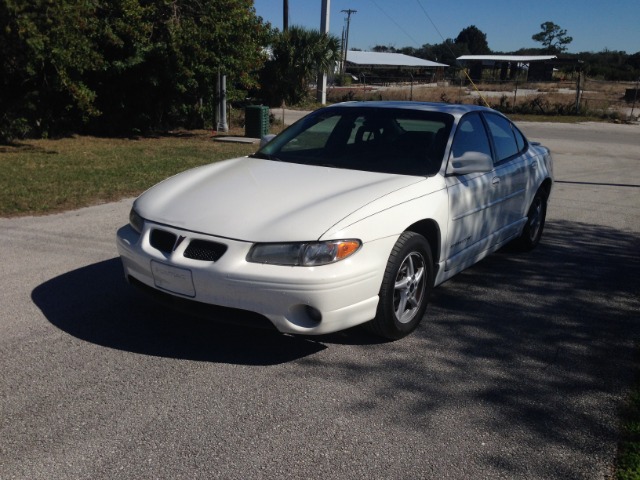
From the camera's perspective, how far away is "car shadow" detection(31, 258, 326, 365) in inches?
162

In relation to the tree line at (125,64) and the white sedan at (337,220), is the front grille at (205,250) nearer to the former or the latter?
the white sedan at (337,220)

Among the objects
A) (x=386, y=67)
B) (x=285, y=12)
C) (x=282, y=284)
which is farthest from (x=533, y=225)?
(x=386, y=67)

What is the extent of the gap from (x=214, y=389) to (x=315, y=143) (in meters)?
2.47

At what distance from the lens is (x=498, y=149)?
5879mm

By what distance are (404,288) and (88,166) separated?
28.6ft

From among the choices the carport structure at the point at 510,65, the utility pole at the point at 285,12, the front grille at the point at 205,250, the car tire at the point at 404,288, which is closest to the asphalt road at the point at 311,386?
the car tire at the point at 404,288

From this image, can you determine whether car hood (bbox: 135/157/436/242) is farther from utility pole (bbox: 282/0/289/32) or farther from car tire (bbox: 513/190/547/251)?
utility pole (bbox: 282/0/289/32)

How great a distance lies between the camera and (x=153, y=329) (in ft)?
14.6

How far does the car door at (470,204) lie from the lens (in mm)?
4887

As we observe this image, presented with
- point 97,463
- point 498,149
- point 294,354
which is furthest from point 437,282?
point 97,463

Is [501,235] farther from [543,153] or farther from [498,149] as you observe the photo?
[543,153]

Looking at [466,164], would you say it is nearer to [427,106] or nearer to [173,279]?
[427,106]

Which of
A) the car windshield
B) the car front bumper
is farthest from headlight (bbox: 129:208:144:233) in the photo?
the car windshield

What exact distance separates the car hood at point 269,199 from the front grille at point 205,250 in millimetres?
75
